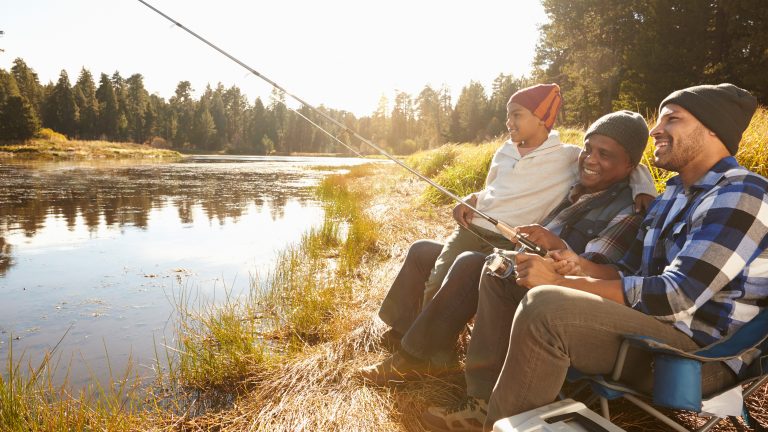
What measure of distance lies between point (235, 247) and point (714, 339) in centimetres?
669

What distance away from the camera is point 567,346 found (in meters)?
1.64

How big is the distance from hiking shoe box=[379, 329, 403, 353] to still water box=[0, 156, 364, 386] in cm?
177

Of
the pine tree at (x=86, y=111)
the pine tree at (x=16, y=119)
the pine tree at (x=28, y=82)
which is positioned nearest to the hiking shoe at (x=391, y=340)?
the pine tree at (x=16, y=119)

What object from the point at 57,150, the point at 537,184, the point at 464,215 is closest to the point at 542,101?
the point at 537,184

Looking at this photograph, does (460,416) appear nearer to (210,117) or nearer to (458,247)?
(458,247)

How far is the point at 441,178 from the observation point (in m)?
10.0

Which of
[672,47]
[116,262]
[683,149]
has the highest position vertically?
[672,47]

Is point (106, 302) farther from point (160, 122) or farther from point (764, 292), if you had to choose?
point (160, 122)

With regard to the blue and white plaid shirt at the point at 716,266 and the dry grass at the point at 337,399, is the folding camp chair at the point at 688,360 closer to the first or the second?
the blue and white plaid shirt at the point at 716,266

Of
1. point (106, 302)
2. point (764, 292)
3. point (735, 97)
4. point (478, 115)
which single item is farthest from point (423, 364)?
point (478, 115)

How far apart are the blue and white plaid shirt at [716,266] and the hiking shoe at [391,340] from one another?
170 cm

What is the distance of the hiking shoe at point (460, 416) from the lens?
2.16 metres

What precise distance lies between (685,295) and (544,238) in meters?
0.86

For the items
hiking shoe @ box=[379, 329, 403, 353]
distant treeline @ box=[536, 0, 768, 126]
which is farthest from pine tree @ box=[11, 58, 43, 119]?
hiking shoe @ box=[379, 329, 403, 353]
